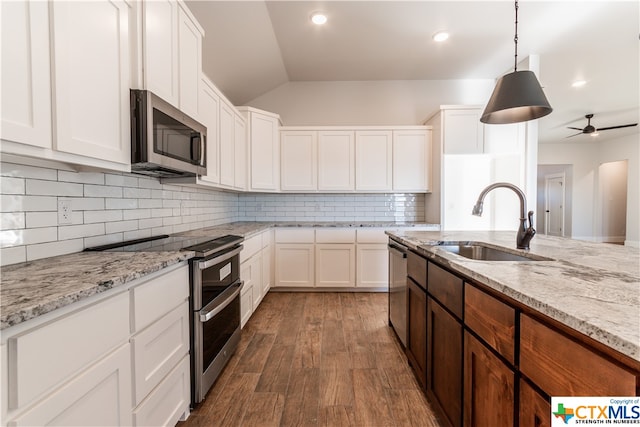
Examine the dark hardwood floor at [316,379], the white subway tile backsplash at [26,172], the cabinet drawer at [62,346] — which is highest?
the white subway tile backsplash at [26,172]

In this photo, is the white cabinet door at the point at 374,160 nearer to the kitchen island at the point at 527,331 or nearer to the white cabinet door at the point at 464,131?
the white cabinet door at the point at 464,131

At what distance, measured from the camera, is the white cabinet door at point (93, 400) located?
0.73m

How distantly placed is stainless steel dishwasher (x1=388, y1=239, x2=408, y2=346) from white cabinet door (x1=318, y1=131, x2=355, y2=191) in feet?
5.35

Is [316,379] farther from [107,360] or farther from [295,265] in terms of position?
[295,265]

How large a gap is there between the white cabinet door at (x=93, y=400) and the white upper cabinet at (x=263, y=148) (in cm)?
260

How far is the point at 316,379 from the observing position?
183 cm

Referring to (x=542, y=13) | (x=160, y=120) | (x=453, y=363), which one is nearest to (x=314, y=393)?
(x=453, y=363)

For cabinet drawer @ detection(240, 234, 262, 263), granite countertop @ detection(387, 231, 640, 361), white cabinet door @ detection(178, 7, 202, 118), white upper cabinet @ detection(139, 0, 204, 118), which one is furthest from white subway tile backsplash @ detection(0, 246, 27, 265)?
granite countertop @ detection(387, 231, 640, 361)

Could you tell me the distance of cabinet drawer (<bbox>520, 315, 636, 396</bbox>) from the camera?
0.56m

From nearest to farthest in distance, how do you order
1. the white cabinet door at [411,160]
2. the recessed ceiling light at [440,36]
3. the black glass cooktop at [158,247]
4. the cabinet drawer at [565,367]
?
the cabinet drawer at [565,367]
the black glass cooktop at [158,247]
the recessed ceiling light at [440,36]
the white cabinet door at [411,160]

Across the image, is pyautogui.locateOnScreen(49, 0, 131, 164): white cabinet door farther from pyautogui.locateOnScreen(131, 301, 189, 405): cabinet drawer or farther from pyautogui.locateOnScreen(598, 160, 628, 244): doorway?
pyautogui.locateOnScreen(598, 160, 628, 244): doorway

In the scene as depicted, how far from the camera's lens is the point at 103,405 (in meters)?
0.93

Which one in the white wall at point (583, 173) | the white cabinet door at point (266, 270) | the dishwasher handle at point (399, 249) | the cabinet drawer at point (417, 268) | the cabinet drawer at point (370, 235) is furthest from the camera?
the white wall at point (583, 173)

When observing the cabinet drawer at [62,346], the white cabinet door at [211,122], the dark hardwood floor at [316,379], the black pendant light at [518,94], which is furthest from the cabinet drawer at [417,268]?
the white cabinet door at [211,122]
